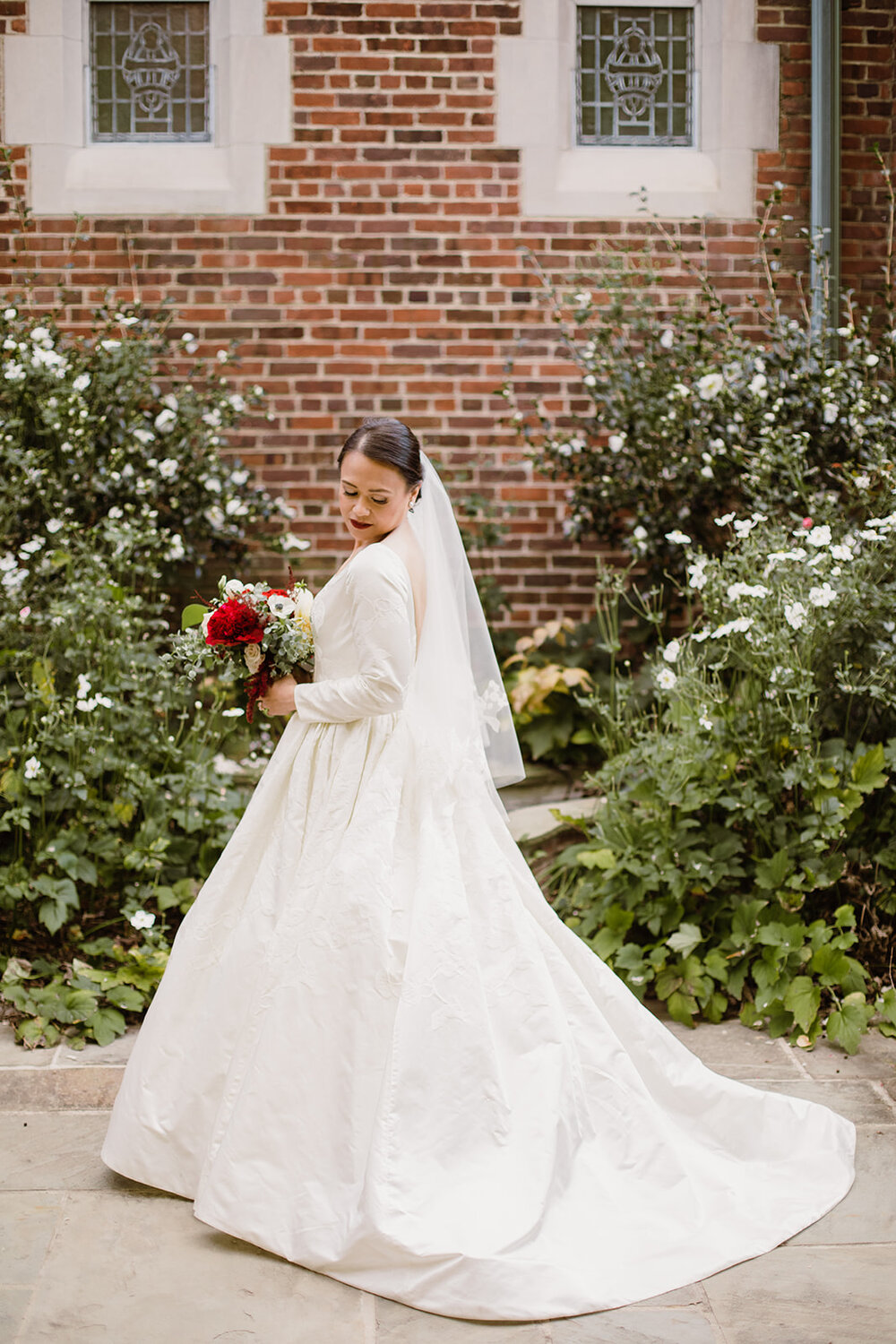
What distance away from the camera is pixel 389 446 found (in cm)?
265

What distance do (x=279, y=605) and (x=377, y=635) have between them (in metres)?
0.31

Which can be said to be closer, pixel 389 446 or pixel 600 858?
pixel 389 446

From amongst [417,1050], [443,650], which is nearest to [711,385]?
[443,650]

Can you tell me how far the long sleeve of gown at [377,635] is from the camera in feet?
8.50

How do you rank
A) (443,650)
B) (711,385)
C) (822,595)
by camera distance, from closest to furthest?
(443,650)
(822,595)
(711,385)

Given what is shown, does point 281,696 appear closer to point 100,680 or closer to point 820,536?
point 100,680

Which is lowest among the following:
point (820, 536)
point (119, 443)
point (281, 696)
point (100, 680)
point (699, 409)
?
point (100, 680)

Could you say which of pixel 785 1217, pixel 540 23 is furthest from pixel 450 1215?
pixel 540 23

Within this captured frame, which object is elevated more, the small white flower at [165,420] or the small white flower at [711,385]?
the small white flower at [711,385]

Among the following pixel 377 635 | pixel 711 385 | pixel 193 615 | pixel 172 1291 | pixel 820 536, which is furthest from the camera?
pixel 711 385

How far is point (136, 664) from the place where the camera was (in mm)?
4199

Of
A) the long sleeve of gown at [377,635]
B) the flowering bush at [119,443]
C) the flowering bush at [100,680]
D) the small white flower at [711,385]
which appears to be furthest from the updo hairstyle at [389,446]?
the small white flower at [711,385]

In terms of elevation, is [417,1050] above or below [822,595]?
below

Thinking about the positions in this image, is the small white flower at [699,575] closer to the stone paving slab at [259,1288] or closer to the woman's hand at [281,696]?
the woman's hand at [281,696]
